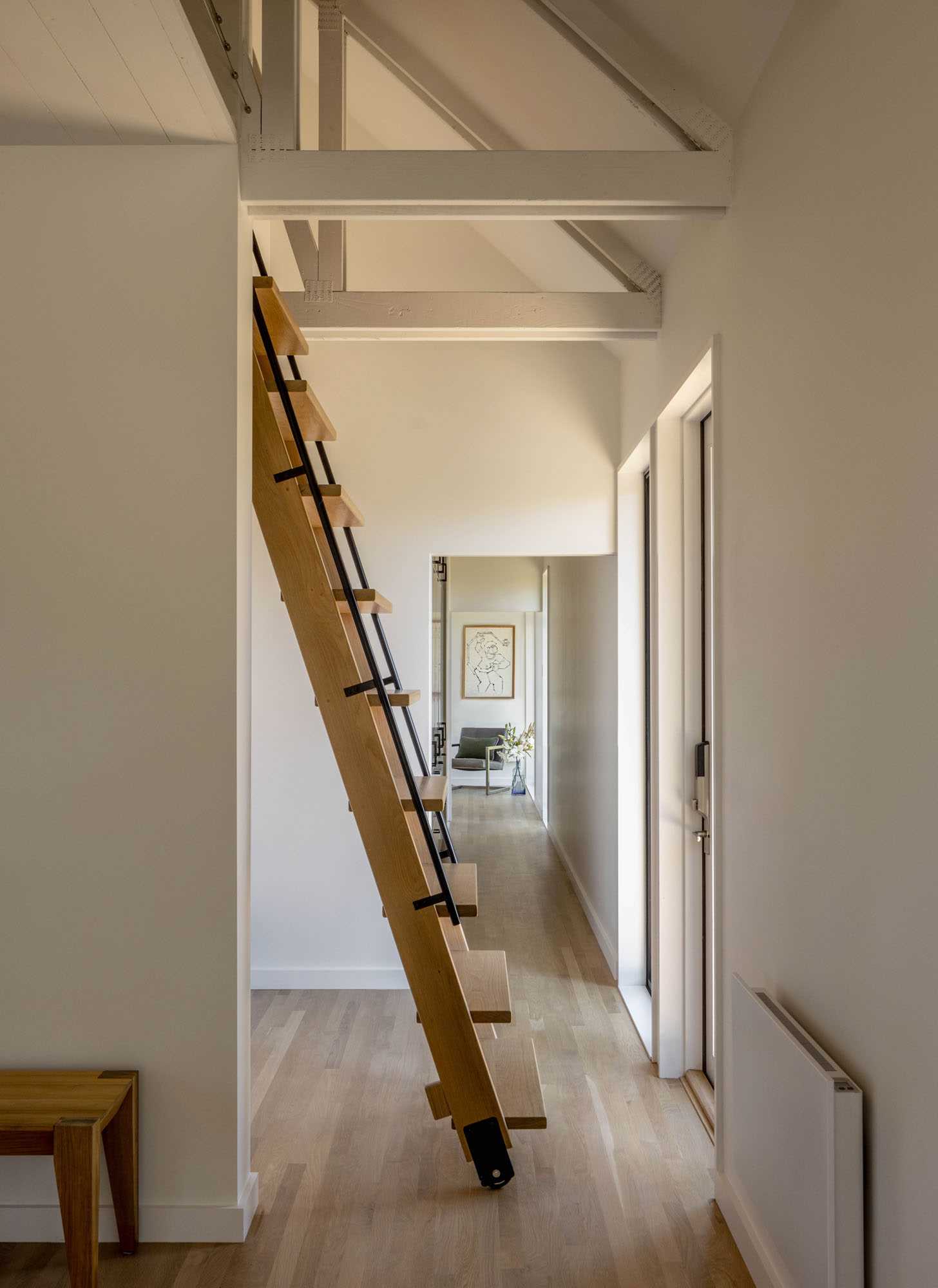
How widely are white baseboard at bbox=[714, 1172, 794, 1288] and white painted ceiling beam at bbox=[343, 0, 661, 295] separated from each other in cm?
290

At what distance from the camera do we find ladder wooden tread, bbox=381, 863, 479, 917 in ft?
9.19

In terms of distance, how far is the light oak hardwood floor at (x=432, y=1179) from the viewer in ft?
7.57

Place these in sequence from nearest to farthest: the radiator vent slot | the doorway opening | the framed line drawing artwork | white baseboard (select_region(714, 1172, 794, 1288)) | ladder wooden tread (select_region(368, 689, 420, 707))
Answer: the radiator vent slot
white baseboard (select_region(714, 1172, 794, 1288))
ladder wooden tread (select_region(368, 689, 420, 707))
the doorway opening
the framed line drawing artwork

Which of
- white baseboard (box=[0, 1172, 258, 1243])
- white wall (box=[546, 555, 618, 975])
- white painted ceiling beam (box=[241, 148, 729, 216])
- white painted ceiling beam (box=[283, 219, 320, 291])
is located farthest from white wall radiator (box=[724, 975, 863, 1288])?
white painted ceiling beam (box=[283, 219, 320, 291])

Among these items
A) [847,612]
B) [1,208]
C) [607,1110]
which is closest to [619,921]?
[607,1110]

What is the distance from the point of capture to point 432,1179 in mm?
2762

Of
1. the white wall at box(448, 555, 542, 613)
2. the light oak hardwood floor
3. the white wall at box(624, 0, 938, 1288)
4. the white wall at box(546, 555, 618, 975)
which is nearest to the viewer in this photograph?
the white wall at box(624, 0, 938, 1288)

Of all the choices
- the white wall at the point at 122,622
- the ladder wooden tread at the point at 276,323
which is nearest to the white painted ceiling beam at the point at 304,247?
the ladder wooden tread at the point at 276,323

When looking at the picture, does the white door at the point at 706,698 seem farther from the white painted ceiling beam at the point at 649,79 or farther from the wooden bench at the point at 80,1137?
the wooden bench at the point at 80,1137

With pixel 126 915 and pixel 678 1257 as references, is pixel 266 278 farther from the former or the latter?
pixel 678 1257

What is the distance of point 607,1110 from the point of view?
126 inches

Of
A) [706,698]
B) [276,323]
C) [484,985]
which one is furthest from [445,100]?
[484,985]

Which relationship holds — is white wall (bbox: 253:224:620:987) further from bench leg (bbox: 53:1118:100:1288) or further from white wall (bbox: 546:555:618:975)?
bench leg (bbox: 53:1118:100:1288)

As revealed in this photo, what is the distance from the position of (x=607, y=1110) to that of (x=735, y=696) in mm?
1594
